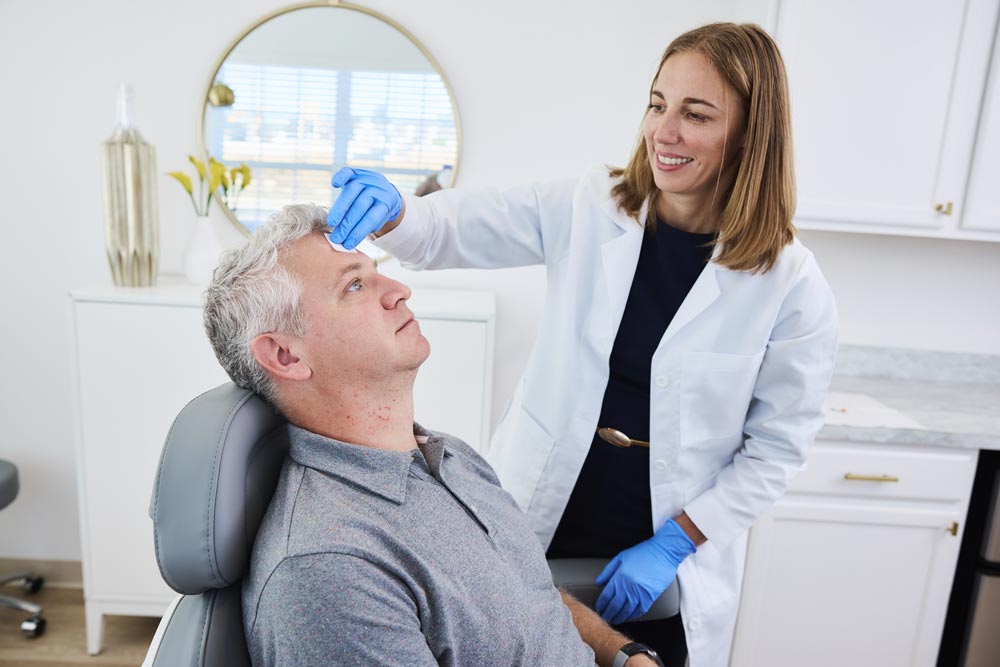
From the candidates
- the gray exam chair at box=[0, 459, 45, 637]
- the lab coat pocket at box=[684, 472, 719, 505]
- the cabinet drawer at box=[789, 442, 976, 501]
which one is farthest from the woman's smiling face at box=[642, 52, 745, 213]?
the gray exam chair at box=[0, 459, 45, 637]

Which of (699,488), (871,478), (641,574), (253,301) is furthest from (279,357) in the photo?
(871,478)

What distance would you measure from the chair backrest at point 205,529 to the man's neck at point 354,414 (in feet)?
0.40

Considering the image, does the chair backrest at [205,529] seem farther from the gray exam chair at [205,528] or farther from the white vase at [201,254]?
the white vase at [201,254]

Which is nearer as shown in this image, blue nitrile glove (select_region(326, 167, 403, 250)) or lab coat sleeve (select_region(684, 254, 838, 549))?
blue nitrile glove (select_region(326, 167, 403, 250))

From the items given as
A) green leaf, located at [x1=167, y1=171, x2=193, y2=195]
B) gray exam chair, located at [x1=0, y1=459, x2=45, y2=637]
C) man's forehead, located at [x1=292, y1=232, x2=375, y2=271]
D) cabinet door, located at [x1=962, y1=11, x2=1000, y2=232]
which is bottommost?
gray exam chair, located at [x1=0, y1=459, x2=45, y2=637]

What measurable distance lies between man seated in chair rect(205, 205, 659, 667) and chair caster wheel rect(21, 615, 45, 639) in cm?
165

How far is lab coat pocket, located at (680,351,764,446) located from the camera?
53.6 inches

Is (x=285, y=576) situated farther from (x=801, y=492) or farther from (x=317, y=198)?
(x=317, y=198)

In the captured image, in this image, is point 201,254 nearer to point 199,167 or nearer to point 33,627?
point 199,167

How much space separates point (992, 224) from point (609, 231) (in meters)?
1.27

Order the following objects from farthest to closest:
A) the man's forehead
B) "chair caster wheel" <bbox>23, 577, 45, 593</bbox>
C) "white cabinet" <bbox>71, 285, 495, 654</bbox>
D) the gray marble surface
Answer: "chair caster wheel" <bbox>23, 577, 45, 593</bbox> < "white cabinet" <bbox>71, 285, 495, 654</bbox> < the gray marble surface < the man's forehead

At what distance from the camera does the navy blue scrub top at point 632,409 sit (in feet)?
4.56

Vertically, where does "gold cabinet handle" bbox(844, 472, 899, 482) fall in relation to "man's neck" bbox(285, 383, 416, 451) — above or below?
below

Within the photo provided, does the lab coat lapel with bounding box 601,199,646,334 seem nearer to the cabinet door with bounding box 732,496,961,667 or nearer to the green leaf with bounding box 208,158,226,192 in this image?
the cabinet door with bounding box 732,496,961,667
